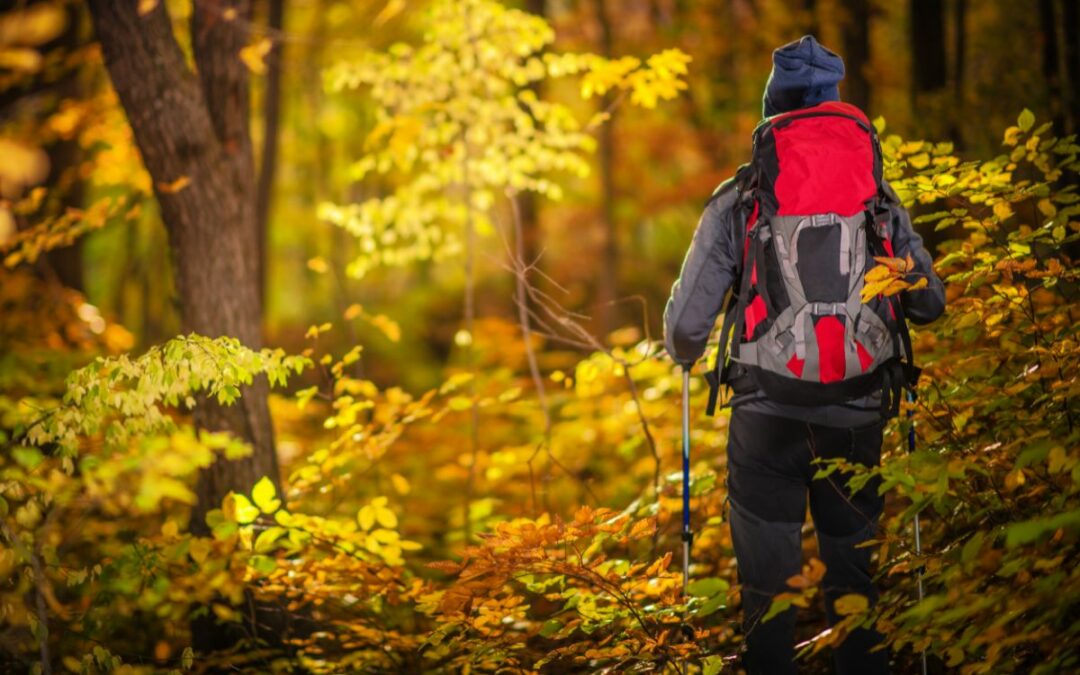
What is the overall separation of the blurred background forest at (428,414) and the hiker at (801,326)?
0.26 m

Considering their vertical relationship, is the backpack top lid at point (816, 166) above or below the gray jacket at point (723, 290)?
above

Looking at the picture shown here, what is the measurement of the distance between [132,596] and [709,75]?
1135 cm

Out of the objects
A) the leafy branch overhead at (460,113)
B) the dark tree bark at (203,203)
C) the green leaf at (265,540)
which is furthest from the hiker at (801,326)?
the leafy branch overhead at (460,113)

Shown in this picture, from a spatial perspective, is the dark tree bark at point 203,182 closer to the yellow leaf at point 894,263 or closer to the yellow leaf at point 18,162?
the yellow leaf at point 18,162

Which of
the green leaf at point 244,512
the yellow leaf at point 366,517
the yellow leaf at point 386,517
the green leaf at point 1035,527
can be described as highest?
the green leaf at point 1035,527

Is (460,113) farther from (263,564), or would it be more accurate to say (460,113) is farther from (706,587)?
(706,587)

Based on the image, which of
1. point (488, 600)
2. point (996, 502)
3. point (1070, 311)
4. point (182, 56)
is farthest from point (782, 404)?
point (182, 56)

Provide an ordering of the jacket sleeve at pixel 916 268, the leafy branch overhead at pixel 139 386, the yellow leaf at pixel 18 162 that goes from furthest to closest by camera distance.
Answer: the leafy branch overhead at pixel 139 386 < the jacket sleeve at pixel 916 268 < the yellow leaf at pixel 18 162

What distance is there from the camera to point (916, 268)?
2832mm

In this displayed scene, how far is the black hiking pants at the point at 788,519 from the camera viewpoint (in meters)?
2.75

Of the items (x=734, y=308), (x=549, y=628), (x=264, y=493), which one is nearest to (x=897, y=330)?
(x=734, y=308)

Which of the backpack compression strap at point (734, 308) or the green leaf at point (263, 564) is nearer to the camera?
the backpack compression strap at point (734, 308)

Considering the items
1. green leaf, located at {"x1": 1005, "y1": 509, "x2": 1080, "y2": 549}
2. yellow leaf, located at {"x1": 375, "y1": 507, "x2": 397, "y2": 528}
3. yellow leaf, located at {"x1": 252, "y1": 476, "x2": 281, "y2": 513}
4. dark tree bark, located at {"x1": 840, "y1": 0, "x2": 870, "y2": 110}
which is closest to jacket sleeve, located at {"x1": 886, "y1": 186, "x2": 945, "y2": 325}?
green leaf, located at {"x1": 1005, "y1": 509, "x2": 1080, "y2": 549}

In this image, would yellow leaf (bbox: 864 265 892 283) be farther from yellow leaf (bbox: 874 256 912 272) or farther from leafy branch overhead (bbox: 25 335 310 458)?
leafy branch overhead (bbox: 25 335 310 458)
